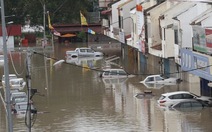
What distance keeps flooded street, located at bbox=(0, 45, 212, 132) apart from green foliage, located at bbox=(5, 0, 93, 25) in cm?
3474

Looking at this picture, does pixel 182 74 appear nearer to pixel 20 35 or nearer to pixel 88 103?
pixel 88 103

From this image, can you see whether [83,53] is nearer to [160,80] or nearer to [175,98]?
[160,80]

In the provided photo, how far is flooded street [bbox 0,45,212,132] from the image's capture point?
30.8 meters

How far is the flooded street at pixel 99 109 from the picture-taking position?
3077 centimetres

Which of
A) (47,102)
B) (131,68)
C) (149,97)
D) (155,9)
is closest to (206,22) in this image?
(149,97)

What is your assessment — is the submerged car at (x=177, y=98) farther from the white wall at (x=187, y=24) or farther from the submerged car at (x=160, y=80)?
the submerged car at (x=160, y=80)

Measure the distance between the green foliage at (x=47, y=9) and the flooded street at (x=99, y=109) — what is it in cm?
3474

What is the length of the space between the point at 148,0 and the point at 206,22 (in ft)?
80.3

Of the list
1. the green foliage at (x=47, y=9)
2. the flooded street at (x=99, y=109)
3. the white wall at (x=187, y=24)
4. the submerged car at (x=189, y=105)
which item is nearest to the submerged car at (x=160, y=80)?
the flooded street at (x=99, y=109)

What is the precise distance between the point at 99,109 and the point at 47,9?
52.9m

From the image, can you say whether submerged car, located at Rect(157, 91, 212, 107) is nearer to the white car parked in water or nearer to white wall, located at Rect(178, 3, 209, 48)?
white wall, located at Rect(178, 3, 209, 48)

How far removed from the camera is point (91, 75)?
5156cm

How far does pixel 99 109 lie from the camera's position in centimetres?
3597

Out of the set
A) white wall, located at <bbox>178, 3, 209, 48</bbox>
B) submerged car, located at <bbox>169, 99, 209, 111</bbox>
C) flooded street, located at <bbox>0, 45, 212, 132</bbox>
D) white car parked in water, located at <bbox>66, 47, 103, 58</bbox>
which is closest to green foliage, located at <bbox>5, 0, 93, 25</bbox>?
white car parked in water, located at <bbox>66, 47, 103, 58</bbox>
